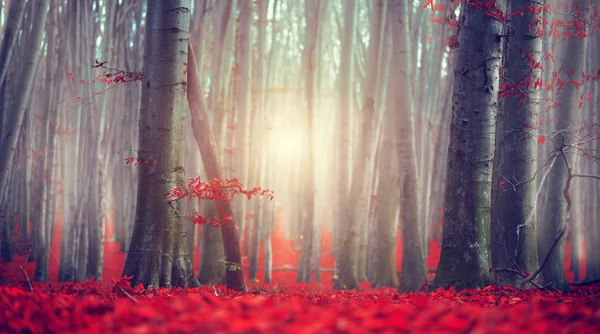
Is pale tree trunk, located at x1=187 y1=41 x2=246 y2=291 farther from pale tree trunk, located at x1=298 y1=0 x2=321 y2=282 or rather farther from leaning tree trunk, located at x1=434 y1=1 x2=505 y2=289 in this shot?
pale tree trunk, located at x1=298 y1=0 x2=321 y2=282

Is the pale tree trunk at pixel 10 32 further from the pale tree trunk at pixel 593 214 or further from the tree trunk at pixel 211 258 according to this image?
the pale tree trunk at pixel 593 214

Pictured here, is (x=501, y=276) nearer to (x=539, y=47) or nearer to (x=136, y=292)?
(x=539, y=47)

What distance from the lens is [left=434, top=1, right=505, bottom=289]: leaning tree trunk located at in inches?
248

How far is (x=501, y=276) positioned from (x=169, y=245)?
4.49m

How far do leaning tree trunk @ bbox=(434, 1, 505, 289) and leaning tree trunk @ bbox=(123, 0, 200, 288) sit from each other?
3.35m

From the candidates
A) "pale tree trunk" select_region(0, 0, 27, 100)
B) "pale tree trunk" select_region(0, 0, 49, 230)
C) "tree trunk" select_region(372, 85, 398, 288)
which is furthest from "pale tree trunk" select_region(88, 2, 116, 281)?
"tree trunk" select_region(372, 85, 398, 288)

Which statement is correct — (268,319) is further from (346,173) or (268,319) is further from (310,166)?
(310,166)

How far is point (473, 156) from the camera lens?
6.32 m

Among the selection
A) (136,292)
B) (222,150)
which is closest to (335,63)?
(222,150)

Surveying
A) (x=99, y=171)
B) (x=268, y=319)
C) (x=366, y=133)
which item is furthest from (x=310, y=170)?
Result: (x=268, y=319)

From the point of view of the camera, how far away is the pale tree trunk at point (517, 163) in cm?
729

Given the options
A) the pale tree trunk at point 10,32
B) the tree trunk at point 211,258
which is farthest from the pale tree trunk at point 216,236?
the pale tree trunk at point 10,32

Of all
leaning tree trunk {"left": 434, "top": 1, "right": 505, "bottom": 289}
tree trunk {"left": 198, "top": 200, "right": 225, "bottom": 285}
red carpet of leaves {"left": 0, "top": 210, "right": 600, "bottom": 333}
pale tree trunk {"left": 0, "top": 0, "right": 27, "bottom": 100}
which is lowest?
tree trunk {"left": 198, "top": 200, "right": 225, "bottom": 285}

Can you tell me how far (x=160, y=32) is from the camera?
602cm
